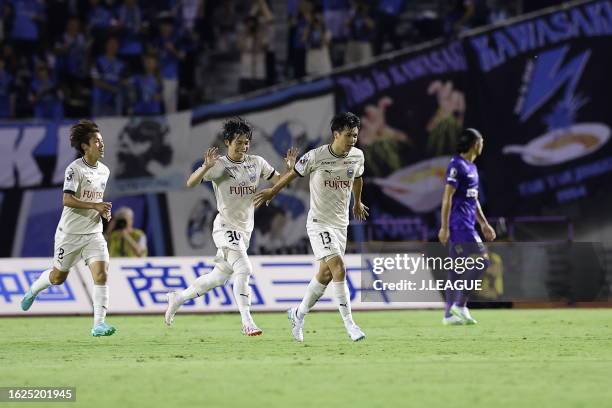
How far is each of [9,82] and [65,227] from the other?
10236 mm

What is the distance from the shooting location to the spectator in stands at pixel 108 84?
21812mm

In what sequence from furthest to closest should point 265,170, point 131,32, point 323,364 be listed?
point 131,32 < point 265,170 < point 323,364

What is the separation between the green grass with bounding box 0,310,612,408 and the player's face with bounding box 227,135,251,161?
78.0 inches

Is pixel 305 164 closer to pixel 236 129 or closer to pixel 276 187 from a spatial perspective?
pixel 276 187

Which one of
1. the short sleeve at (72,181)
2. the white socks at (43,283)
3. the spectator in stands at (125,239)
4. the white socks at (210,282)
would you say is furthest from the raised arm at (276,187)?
the spectator in stands at (125,239)

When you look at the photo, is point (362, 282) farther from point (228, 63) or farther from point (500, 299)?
point (228, 63)

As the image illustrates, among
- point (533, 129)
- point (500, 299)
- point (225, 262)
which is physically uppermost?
point (533, 129)

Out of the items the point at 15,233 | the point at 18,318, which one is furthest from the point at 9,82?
the point at 18,318

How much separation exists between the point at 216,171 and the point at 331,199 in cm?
138

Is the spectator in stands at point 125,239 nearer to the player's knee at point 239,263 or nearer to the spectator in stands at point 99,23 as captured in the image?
the spectator in stands at point 99,23

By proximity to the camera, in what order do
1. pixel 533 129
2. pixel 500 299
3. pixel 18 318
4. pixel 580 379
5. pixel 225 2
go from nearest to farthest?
pixel 580 379, pixel 18 318, pixel 500 299, pixel 533 129, pixel 225 2

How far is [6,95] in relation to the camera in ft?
72.4

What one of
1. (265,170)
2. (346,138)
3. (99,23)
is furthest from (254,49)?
(346,138)

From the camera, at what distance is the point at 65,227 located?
12.8m
